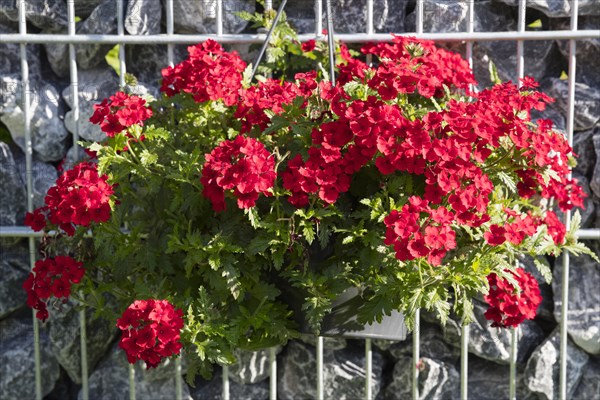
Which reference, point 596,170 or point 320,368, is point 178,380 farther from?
point 596,170

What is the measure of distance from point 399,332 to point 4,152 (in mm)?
1509

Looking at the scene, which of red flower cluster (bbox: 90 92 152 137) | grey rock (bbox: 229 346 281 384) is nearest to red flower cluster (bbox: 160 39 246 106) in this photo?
red flower cluster (bbox: 90 92 152 137)

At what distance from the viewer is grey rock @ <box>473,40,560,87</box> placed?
130 inches

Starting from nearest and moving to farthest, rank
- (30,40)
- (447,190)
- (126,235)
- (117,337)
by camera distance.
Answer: (447,190), (126,235), (30,40), (117,337)

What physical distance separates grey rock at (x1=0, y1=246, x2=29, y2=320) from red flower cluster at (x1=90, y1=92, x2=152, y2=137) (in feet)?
2.51

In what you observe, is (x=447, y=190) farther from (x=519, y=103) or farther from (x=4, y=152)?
(x=4, y=152)

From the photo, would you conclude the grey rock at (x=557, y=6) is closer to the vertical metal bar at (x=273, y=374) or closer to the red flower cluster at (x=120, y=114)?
the red flower cluster at (x=120, y=114)

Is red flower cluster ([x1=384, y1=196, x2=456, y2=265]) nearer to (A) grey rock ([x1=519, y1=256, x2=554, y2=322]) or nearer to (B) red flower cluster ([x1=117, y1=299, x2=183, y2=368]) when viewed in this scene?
(B) red flower cluster ([x1=117, y1=299, x2=183, y2=368])

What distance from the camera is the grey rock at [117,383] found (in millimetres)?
3354

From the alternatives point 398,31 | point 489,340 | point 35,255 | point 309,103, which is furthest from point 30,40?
point 489,340

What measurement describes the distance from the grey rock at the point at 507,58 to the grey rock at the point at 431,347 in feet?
2.93

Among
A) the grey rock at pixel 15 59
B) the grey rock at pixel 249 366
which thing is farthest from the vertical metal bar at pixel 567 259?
the grey rock at pixel 15 59

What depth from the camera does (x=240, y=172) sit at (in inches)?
98.4

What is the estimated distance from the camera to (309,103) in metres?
2.75
